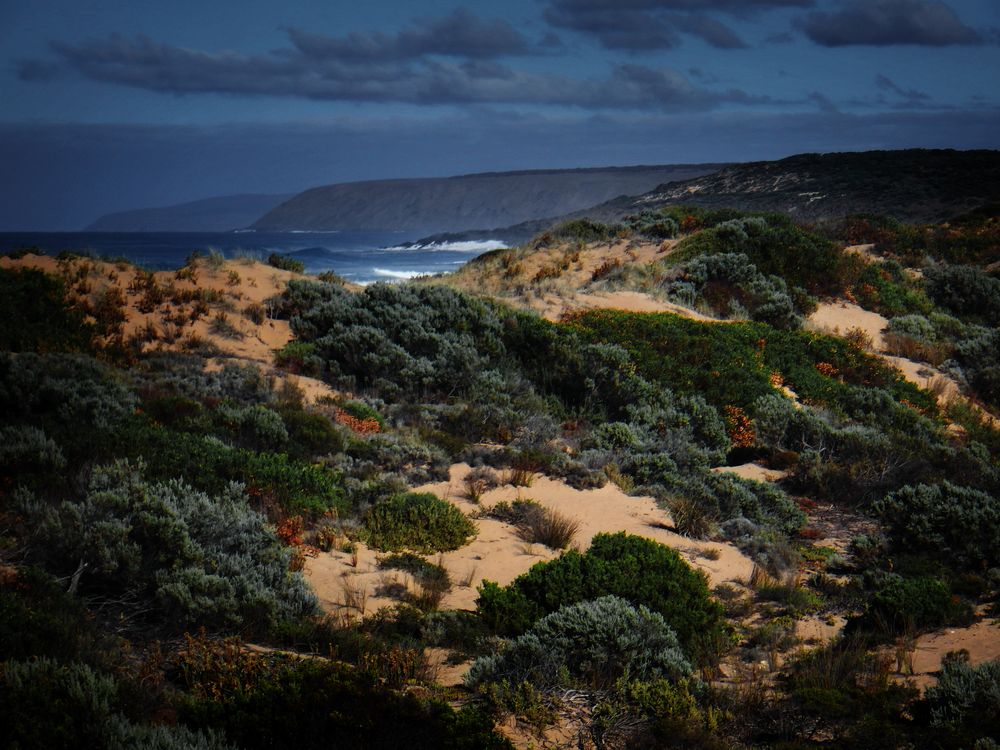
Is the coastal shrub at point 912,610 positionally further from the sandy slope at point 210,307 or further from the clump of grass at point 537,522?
the sandy slope at point 210,307

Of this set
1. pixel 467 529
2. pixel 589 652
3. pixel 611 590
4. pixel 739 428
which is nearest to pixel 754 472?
pixel 739 428

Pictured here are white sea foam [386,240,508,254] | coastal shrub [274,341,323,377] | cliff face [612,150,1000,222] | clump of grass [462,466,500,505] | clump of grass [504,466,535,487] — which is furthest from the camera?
white sea foam [386,240,508,254]

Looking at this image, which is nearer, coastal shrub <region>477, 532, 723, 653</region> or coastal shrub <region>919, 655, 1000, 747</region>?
coastal shrub <region>919, 655, 1000, 747</region>

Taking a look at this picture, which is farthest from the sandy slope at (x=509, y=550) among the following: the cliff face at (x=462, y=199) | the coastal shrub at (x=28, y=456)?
the cliff face at (x=462, y=199)

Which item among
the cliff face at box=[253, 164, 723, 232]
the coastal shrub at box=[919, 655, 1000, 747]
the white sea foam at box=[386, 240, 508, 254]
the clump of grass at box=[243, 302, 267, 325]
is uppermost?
the cliff face at box=[253, 164, 723, 232]

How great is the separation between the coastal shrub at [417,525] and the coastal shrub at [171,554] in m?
1.27

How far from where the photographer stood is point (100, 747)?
3.60 meters

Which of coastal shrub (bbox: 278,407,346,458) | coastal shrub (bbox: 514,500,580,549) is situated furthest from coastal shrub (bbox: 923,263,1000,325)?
coastal shrub (bbox: 278,407,346,458)

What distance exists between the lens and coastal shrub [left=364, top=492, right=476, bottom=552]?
7.62 m

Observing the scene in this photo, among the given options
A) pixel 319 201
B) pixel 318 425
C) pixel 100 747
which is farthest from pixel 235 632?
pixel 319 201

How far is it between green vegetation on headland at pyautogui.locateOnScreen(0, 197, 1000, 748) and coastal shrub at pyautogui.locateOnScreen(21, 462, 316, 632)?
3 centimetres

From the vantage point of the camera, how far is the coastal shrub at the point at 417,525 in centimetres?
762

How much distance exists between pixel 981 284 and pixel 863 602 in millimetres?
19018

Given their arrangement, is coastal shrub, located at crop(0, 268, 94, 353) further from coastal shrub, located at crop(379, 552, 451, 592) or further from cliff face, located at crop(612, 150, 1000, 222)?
cliff face, located at crop(612, 150, 1000, 222)
